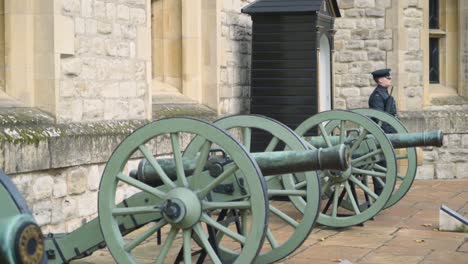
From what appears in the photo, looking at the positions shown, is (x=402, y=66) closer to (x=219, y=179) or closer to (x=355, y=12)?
(x=355, y=12)

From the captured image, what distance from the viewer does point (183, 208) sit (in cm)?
503

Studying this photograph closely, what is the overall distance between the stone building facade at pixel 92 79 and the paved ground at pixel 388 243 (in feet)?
2.41

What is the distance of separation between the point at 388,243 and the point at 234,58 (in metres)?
3.72

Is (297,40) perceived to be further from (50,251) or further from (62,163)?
(50,251)

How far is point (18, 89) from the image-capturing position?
7227mm

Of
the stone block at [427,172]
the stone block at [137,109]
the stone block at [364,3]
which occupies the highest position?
the stone block at [364,3]

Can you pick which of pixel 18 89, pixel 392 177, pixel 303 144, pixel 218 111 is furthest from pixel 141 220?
pixel 218 111

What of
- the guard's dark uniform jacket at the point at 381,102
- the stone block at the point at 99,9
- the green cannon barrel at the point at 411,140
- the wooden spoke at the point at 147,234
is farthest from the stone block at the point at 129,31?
the wooden spoke at the point at 147,234

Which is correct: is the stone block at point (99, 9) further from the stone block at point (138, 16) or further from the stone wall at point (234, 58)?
the stone wall at point (234, 58)

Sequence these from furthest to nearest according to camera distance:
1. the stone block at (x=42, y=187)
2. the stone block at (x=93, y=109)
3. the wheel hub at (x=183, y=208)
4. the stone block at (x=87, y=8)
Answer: the stone block at (x=93, y=109), the stone block at (x=87, y=8), the stone block at (x=42, y=187), the wheel hub at (x=183, y=208)

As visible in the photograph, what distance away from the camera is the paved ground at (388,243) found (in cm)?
667

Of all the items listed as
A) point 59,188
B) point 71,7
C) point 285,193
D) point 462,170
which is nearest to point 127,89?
point 71,7

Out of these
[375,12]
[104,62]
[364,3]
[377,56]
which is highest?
[364,3]

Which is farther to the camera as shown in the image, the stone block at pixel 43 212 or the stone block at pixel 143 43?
the stone block at pixel 143 43
